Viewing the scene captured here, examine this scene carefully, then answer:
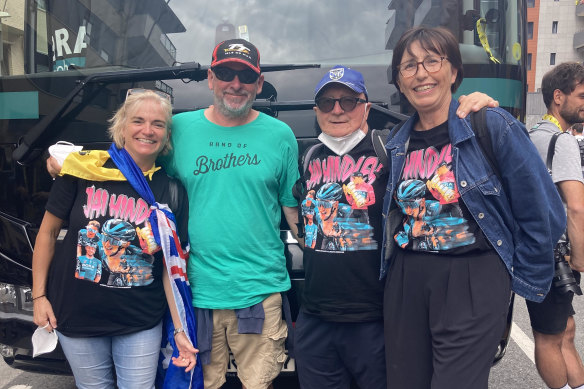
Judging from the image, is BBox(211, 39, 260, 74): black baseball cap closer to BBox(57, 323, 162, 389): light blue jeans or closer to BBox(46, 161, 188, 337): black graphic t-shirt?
BBox(46, 161, 188, 337): black graphic t-shirt

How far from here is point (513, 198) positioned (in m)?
1.64

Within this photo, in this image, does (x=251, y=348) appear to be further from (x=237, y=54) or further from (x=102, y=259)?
(x=237, y=54)

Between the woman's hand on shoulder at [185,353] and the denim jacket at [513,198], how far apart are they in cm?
125

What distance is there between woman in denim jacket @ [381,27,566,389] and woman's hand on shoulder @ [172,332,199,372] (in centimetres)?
82

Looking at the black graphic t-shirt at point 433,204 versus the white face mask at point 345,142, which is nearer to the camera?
the black graphic t-shirt at point 433,204

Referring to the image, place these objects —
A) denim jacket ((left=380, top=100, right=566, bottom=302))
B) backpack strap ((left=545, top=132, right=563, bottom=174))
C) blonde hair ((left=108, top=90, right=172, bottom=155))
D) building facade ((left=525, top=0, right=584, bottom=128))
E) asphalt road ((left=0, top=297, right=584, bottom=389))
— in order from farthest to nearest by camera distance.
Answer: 1. building facade ((left=525, top=0, right=584, bottom=128))
2. asphalt road ((left=0, top=297, right=584, bottom=389))
3. backpack strap ((left=545, top=132, right=563, bottom=174))
4. blonde hair ((left=108, top=90, right=172, bottom=155))
5. denim jacket ((left=380, top=100, right=566, bottom=302))

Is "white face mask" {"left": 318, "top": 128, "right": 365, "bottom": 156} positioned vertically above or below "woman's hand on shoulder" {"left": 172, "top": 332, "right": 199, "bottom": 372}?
above

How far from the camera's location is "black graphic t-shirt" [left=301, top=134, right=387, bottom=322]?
73.7 inches

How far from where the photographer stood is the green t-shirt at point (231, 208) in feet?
6.51

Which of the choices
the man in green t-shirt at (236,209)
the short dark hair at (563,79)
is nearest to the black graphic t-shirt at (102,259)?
the man in green t-shirt at (236,209)

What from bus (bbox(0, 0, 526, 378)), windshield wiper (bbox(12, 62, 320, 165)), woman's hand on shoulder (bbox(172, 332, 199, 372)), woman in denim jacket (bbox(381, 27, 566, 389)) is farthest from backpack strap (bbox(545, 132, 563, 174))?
woman's hand on shoulder (bbox(172, 332, 199, 372))

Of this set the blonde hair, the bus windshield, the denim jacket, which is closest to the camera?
the denim jacket

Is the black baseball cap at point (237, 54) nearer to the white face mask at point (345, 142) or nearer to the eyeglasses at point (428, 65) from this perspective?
the white face mask at point (345, 142)

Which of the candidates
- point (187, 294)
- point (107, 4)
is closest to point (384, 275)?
point (187, 294)
